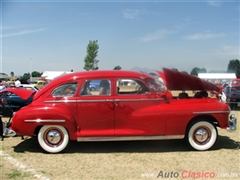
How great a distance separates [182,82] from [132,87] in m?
1.16

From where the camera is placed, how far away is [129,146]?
18.1 feet

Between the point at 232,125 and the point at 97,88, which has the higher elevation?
the point at 97,88

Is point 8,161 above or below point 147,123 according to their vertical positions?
below

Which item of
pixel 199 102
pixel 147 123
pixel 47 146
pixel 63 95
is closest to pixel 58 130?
pixel 47 146

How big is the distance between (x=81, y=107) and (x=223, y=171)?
9.79 ft

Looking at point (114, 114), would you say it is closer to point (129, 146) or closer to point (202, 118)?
point (129, 146)

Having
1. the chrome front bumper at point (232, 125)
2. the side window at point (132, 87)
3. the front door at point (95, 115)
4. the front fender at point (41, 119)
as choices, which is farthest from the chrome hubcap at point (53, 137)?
the chrome front bumper at point (232, 125)

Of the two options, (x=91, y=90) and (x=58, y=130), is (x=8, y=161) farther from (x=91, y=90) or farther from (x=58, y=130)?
(x=91, y=90)

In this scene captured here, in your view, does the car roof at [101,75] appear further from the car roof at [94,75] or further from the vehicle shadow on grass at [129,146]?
the vehicle shadow on grass at [129,146]

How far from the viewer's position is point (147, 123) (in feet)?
16.2

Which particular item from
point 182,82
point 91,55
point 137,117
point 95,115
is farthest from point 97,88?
point 91,55

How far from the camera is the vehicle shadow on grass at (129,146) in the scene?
17.1 feet

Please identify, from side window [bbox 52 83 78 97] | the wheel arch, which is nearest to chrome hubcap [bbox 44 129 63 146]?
side window [bbox 52 83 78 97]

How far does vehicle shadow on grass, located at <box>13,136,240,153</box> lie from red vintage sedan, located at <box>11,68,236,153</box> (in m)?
0.39
